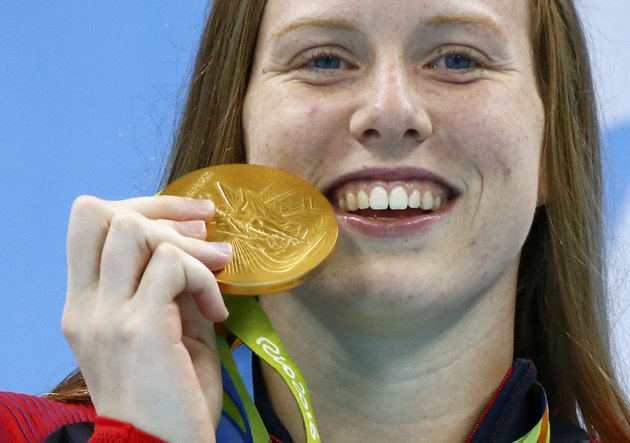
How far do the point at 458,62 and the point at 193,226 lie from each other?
52 centimetres

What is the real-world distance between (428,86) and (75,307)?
25.1 inches

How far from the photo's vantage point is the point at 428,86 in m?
2.04

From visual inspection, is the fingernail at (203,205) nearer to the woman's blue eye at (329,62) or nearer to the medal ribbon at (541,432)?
the woman's blue eye at (329,62)

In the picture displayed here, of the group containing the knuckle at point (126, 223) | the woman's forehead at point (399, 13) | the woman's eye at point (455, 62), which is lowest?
the knuckle at point (126, 223)

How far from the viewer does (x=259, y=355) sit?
1.92m

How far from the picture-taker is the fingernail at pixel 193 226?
186cm

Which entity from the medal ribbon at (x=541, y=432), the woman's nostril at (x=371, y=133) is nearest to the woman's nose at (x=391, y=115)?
the woman's nostril at (x=371, y=133)

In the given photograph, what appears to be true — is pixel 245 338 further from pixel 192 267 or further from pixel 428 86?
pixel 428 86

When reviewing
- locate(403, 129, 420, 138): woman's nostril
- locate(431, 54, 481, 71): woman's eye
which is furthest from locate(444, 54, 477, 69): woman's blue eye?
locate(403, 129, 420, 138): woman's nostril

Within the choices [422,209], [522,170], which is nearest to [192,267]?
[422,209]

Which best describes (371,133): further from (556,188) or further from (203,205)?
(556,188)

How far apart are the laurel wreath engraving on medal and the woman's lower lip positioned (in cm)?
5

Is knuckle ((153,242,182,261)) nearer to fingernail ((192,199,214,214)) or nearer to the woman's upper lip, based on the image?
fingernail ((192,199,214,214))

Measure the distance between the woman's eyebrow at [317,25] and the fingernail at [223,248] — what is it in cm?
42
